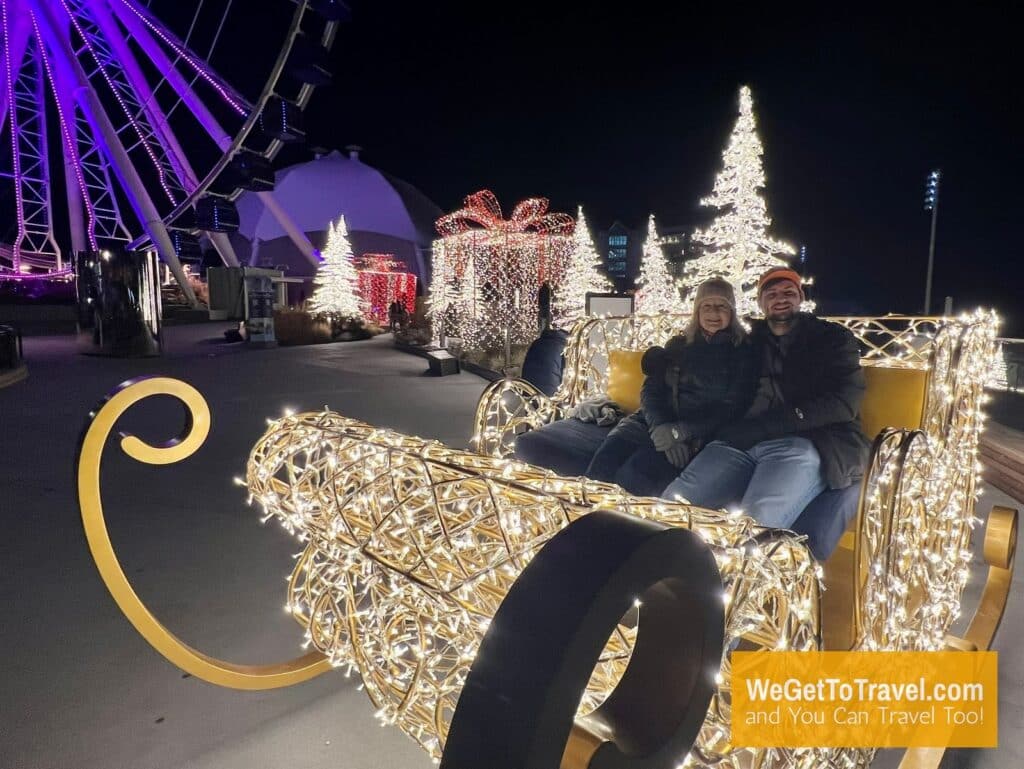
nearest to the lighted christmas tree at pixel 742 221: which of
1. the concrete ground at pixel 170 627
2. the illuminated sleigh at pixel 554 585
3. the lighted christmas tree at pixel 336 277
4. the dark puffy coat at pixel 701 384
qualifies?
the concrete ground at pixel 170 627

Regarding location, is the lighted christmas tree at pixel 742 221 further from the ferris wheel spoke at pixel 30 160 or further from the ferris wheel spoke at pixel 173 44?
the ferris wheel spoke at pixel 30 160

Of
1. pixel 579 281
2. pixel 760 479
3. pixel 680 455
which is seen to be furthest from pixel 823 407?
pixel 579 281

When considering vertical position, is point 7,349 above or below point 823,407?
below

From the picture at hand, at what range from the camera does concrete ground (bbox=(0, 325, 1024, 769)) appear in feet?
5.91

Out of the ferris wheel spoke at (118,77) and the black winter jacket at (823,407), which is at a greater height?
the ferris wheel spoke at (118,77)

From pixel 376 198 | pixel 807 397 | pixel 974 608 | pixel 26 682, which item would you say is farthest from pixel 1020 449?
pixel 376 198

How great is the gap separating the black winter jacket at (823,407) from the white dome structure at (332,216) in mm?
37415

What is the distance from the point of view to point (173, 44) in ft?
51.3

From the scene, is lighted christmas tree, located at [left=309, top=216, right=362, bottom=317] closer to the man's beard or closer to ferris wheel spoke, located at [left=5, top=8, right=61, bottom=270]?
ferris wheel spoke, located at [left=5, top=8, right=61, bottom=270]

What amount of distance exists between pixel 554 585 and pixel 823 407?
1912mm

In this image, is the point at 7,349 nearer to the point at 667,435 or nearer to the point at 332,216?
the point at 667,435

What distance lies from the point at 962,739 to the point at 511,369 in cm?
930

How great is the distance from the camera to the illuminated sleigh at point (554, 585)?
0.66 m

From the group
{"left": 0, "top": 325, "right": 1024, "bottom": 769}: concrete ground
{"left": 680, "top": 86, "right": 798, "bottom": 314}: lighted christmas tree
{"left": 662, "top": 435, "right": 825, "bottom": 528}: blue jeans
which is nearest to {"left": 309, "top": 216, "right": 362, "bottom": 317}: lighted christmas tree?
{"left": 680, "top": 86, "right": 798, "bottom": 314}: lighted christmas tree
